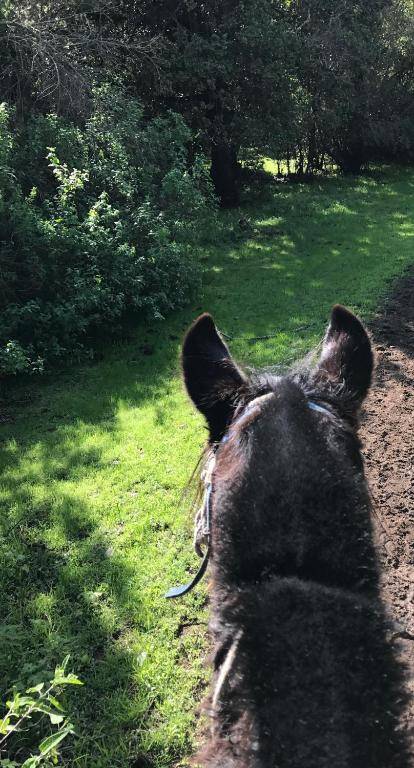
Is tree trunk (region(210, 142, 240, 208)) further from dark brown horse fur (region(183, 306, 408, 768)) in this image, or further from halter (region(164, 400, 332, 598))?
dark brown horse fur (region(183, 306, 408, 768))

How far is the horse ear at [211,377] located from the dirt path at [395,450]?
77 cm

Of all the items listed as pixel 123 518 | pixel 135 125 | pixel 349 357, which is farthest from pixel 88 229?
pixel 349 357

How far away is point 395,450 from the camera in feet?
15.8

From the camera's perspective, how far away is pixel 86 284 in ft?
22.3

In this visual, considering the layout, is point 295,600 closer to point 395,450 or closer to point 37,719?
point 37,719

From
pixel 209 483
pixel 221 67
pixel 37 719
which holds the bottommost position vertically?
pixel 37 719

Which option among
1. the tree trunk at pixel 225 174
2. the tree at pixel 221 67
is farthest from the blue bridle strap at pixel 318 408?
the tree trunk at pixel 225 174

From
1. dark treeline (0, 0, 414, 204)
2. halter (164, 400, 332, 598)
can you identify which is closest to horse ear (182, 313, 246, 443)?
halter (164, 400, 332, 598)

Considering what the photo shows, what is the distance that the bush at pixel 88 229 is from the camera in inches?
254

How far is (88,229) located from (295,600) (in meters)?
6.61

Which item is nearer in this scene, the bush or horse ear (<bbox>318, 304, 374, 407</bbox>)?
horse ear (<bbox>318, 304, 374, 407</bbox>)

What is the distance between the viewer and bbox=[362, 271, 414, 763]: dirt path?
11.2 feet

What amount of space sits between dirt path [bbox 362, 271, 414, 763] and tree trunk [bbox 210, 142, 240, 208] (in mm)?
7955

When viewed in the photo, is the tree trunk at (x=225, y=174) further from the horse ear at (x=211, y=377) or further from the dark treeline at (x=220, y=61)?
the horse ear at (x=211, y=377)
